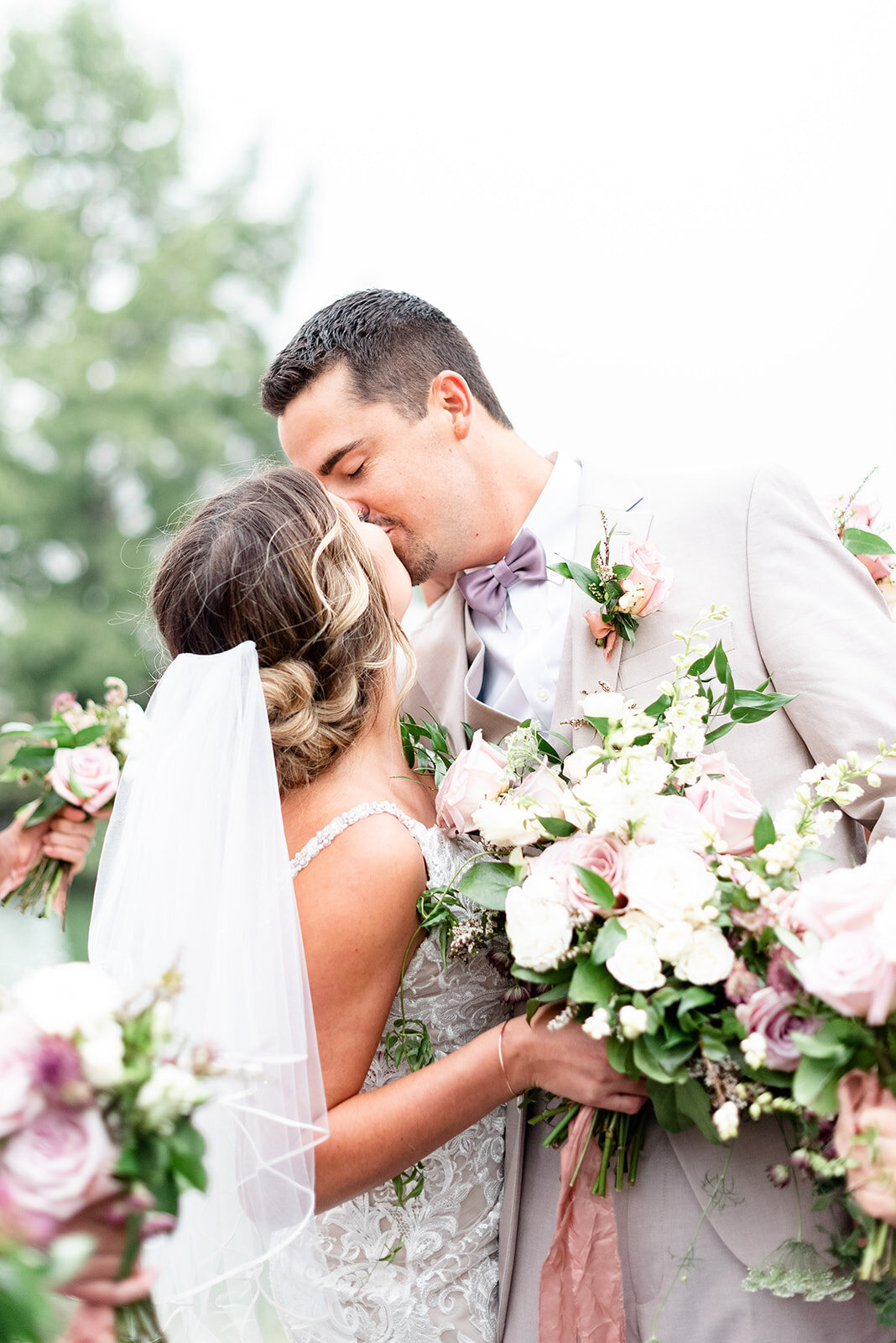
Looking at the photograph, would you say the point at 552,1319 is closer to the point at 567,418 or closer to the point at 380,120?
the point at 567,418

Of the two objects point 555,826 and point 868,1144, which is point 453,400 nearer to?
point 555,826

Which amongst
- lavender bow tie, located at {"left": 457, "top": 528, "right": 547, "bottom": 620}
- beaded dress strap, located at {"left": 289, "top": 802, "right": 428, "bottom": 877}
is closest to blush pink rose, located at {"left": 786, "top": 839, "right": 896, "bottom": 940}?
beaded dress strap, located at {"left": 289, "top": 802, "right": 428, "bottom": 877}

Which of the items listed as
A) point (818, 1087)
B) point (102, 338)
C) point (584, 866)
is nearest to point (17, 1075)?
point (584, 866)

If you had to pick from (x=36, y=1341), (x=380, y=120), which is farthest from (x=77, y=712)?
(x=380, y=120)

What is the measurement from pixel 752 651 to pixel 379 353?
4.66ft

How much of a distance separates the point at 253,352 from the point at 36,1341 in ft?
57.6

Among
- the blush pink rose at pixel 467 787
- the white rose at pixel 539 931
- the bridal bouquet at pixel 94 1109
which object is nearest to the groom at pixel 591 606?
the blush pink rose at pixel 467 787

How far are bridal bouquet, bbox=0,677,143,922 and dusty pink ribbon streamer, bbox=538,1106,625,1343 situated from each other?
105cm

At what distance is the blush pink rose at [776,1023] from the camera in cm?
168

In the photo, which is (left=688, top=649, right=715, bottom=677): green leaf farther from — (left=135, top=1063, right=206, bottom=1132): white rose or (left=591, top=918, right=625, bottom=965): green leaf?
(left=135, top=1063, right=206, bottom=1132): white rose

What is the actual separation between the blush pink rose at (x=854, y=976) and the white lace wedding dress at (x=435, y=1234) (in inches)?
36.4

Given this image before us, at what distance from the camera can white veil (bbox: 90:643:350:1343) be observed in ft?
6.14

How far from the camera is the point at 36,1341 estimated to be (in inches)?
44.8

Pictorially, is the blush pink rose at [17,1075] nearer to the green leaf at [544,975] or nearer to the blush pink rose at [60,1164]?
the blush pink rose at [60,1164]
